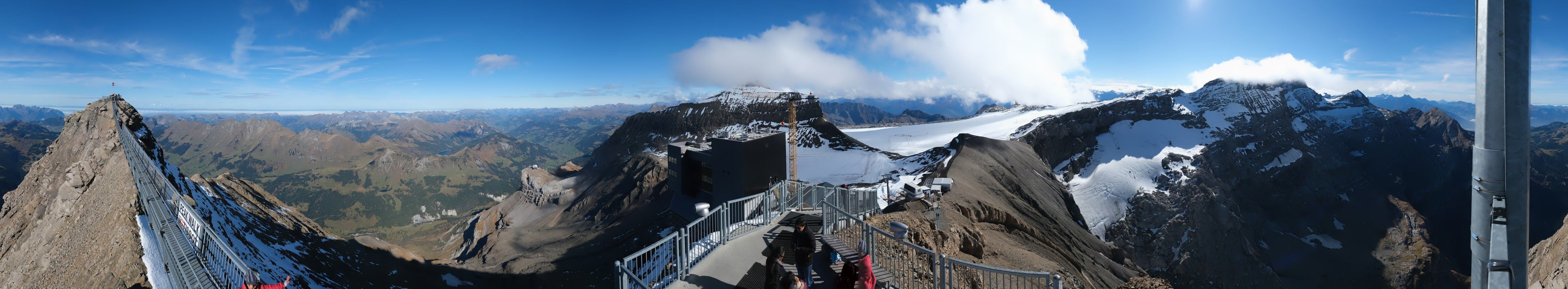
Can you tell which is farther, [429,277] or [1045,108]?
Result: [1045,108]

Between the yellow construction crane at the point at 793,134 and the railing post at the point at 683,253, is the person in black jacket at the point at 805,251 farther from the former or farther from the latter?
the yellow construction crane at the point at 793,134

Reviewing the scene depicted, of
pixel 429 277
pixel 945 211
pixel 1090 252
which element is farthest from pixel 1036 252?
pixel 429 277

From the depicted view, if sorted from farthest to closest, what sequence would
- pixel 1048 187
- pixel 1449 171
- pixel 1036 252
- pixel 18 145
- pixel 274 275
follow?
pixel 18 145
pixel 1449 171
pixel 1048 187
pixel 1036 252
pixel 274 275

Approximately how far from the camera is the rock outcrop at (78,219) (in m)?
15.3

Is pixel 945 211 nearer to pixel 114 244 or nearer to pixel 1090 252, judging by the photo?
Result: pixel 1090 252

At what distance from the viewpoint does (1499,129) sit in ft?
10.9

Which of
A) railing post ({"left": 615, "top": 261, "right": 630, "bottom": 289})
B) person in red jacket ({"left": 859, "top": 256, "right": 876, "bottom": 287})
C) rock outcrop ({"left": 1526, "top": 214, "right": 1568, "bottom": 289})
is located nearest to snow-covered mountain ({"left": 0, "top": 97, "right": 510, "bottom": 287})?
railing post ({"left": 615, "top": 261, "right": 630, "bottom": 289})

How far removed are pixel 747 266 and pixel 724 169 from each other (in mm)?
33629

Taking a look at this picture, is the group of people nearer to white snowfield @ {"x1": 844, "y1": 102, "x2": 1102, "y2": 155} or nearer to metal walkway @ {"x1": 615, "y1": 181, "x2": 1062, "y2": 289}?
metal walkway @ {"x1": 615, "y1": 181, "x2": 1062, "y2": 289}

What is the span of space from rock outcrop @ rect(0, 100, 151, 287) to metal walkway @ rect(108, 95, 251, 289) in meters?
0.62

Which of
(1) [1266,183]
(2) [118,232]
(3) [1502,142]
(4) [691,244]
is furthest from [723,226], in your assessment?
(1) [1266,183]

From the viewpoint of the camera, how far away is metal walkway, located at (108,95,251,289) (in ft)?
38.0

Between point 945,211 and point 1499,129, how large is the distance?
21.2 meters

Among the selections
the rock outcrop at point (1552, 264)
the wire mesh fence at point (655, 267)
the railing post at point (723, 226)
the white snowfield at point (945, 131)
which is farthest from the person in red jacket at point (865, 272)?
the white snowfield at point (945, 131)
